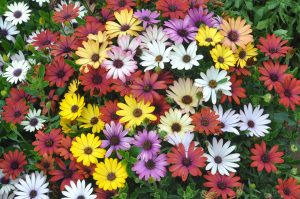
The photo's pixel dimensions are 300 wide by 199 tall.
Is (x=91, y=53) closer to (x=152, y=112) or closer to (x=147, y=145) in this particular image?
(x=152, y=112)

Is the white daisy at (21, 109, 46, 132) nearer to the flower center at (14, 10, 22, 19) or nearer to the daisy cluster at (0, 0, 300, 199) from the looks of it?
the daisy cluster at (0, 0, 300, 199)

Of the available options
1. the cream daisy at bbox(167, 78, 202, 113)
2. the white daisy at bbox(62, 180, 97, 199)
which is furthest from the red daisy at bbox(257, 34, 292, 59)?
the white daisy at bbox(62, 180, 97, 199)

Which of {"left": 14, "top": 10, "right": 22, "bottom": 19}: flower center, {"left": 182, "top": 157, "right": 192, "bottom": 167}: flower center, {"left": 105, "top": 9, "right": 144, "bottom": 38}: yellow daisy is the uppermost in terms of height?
{"left": 14, "top": 10, "right": 22, "bottom": 19}: flower center

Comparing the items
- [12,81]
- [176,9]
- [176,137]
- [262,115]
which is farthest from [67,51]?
[262,115]

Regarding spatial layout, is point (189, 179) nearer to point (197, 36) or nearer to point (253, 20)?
point (197, 36)

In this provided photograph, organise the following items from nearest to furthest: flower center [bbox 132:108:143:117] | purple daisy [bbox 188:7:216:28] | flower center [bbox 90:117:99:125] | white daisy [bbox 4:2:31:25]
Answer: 1. flower center [bbox 132:108:143:117]
2. flower center [bbox 90:117:99:125]
3. purple daisy [bbox 188:7:216:28]
4. white daisy [bbox 4:2:31:25]

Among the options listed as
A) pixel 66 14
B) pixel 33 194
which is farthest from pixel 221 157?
pixel 66 14
